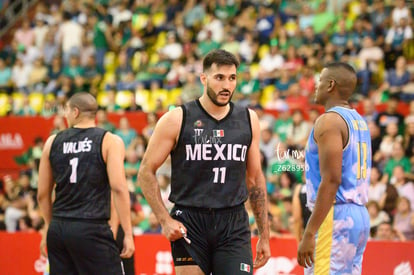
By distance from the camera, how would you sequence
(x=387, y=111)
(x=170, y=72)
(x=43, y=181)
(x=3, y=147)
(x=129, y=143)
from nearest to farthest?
(x=43, y=181)
(x=387, y=111)
(x=129, y=143)
(x=3, y=147)
(x=170, y=72)

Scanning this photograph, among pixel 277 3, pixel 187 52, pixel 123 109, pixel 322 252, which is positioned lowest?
pixel 322 252

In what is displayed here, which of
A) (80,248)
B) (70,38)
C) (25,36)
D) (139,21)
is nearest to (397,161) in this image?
(80,248)

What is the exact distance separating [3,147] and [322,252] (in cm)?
1298

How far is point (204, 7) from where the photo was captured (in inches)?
853

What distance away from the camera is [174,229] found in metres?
6.31

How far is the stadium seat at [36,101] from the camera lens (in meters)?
19.5

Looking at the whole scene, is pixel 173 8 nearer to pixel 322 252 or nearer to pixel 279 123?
pixel 279 123

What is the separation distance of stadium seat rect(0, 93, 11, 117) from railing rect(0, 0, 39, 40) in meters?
5.13

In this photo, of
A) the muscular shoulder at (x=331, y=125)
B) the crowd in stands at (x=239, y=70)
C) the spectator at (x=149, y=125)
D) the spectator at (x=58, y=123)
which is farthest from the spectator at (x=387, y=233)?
the spectator at (x=58, y=123)

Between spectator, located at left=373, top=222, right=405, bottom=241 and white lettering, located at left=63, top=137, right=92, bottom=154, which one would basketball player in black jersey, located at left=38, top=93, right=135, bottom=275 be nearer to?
white lettering, located at left=63, top=137, right=92, bottom=154

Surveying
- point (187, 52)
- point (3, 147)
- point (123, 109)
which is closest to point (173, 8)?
point (187, 52)

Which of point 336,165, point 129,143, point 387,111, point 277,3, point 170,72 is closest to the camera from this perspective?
point 336,165

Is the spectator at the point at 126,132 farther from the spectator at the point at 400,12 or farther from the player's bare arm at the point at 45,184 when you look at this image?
the player's bare arm at the point at 45,184

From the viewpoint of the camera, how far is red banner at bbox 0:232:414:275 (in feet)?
31.3
